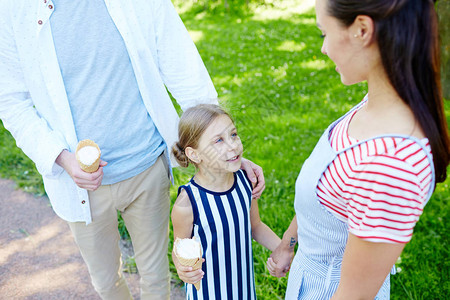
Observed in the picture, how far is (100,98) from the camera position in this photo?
1809 mm

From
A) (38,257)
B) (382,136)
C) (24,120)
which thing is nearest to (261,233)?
(382,136)

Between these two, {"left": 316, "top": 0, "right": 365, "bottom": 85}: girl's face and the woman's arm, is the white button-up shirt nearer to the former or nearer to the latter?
the woman's arm

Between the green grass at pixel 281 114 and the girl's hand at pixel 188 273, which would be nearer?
the girl's hand at pixel 188 273

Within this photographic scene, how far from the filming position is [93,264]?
6.89 ft

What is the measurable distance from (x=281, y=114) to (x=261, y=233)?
296 cm

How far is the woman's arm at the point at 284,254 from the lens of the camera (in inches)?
67.1

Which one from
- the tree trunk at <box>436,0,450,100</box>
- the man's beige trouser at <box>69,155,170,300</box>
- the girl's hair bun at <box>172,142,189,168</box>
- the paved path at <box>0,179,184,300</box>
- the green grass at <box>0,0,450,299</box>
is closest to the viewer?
the girl's hair bun at <box>172,142,189,168</box>

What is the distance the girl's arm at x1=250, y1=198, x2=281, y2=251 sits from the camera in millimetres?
1929

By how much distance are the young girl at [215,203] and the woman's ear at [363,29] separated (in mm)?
777

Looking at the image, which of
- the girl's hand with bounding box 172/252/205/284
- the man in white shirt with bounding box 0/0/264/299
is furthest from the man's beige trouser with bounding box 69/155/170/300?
the girl's hand with bounding box 172/252/205/284

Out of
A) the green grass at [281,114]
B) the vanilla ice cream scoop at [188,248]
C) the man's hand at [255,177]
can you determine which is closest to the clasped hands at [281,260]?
the man's hand at [255,177]

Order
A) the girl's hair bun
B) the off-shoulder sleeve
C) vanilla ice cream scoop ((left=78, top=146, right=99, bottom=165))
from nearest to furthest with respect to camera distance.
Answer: the off-shoulder sleeve
vanilla ice cream scoop ((left=78, top=146, right=99, bottom=165))
the girl's hair bun

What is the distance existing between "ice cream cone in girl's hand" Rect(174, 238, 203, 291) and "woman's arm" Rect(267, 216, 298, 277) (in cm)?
35

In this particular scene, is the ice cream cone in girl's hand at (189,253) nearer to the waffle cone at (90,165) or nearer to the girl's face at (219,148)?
the girl's face at (219,148)
